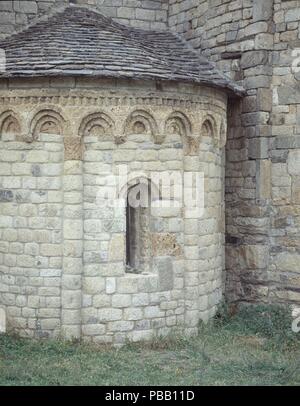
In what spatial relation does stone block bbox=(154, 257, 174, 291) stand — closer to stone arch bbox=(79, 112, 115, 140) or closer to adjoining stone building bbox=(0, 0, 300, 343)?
adjoining stone building bbox=(0, 0, 300, 343)

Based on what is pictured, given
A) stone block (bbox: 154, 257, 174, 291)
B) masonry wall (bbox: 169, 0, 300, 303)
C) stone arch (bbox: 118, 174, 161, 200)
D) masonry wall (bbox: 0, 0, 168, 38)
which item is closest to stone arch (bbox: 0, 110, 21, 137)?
stone arch (bbox: 118, 174, 161, 200)

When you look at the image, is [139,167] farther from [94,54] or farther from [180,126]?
[94,54]

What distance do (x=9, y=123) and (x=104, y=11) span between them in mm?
3514

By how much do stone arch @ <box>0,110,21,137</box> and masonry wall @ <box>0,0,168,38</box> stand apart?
225 centimetres

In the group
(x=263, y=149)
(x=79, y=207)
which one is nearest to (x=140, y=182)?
(x=79, y=207)

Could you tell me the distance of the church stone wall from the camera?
27.0 feet

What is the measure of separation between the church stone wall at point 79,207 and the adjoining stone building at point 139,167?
0.02 metres

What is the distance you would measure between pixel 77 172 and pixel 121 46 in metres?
2.02

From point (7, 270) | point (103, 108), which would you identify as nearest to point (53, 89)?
point (103, 108)

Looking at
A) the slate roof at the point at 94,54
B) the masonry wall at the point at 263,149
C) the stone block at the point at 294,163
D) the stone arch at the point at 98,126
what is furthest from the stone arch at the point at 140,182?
the stone block at the point at 294,163

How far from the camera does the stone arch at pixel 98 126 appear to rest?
8.24 metres

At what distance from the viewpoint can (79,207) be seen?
8.28m

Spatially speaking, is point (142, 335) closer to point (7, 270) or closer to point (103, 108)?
point (7, 270)
